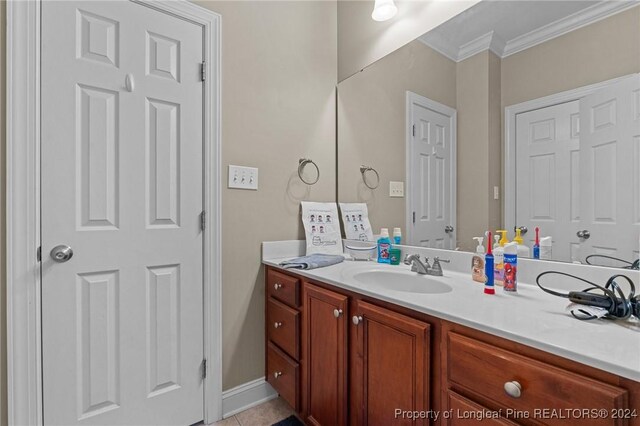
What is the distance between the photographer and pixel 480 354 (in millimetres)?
732

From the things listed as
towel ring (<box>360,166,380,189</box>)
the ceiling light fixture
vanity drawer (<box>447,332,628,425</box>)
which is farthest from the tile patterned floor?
the ceiling light fixture

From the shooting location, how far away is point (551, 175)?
1096 mm

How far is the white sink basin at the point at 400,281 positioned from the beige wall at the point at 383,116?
1.21 ft

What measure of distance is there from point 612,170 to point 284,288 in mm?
1351

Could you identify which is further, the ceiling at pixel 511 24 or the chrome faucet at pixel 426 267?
the chrome faucet at pixel 426 267

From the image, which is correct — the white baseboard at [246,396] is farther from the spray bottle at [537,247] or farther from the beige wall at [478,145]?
the spray bottle at [537,247]

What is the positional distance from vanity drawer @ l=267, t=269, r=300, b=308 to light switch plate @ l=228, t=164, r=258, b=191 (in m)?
0.49

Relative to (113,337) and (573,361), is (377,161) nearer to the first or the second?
(573,361)

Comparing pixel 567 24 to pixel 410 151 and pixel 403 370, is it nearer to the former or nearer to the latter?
pixel 410 151

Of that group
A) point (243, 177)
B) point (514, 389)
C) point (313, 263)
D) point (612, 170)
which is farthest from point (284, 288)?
point (612, 170)

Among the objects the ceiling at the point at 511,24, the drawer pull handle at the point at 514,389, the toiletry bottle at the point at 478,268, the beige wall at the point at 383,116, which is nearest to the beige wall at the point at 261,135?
the beige wall at the point at 383,116

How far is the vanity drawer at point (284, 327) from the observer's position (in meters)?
1.43

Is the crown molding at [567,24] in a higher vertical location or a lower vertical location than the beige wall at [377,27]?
lower

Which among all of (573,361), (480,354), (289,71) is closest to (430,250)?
(480,354)
